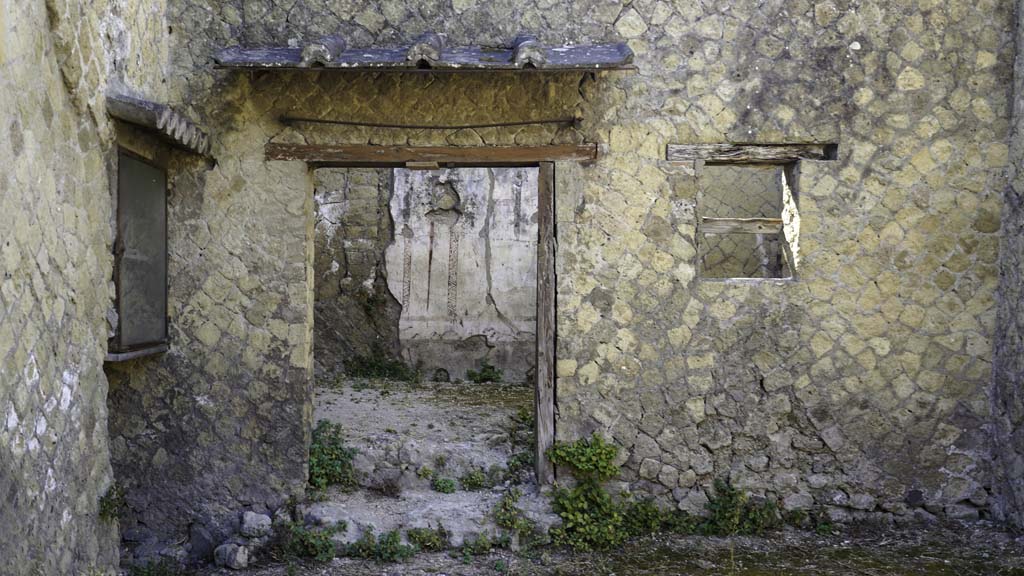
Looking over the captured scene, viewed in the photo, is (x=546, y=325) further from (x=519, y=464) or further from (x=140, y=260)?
(x=140, y=260)

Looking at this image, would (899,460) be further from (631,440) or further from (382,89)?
(382,89)

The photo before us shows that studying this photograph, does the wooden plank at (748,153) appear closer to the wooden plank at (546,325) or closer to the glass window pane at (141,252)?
the wooden plank at (546,325)

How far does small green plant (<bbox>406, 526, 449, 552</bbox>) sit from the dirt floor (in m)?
0.06

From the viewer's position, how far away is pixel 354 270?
353 inches

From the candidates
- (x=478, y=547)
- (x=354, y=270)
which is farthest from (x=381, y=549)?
(x=354, y=270)

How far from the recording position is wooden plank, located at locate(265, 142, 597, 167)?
16.7ft

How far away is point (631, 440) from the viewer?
17.0 ft

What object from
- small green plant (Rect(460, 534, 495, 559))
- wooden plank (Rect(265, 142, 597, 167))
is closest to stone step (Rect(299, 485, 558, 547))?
small green plant (Rect(460, 534, 495, 559))

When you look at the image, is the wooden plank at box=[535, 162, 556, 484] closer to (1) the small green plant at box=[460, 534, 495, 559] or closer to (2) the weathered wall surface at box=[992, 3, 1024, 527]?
(1) the small green plant at box=[460, 534, 495, 559]

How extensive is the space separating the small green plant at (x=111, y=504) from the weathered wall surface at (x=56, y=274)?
0.09 ft

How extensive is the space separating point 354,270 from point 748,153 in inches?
199

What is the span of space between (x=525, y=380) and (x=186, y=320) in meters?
4.39

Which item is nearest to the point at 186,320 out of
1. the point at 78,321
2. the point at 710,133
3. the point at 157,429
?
the point at 157,429

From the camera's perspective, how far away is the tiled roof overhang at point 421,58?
14.2ft
